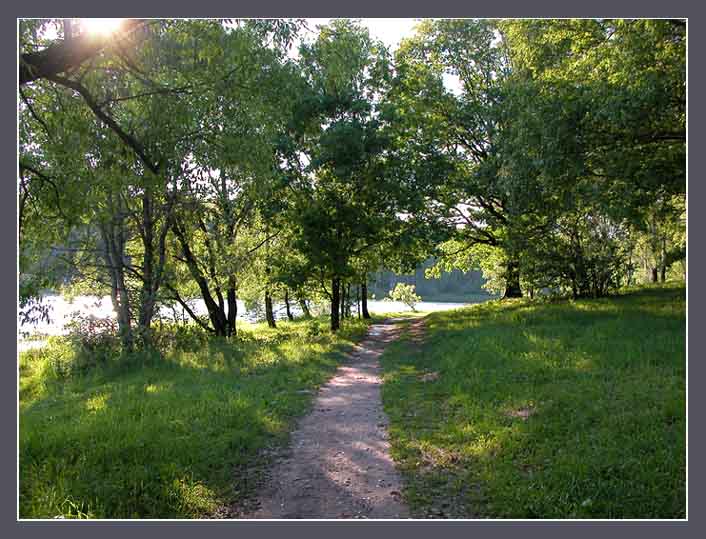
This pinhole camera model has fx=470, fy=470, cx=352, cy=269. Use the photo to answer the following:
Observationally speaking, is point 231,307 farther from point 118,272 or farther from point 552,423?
point 552,423

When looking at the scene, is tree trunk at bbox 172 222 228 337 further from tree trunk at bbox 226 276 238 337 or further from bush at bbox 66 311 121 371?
bush at bbox 66 311 121 371

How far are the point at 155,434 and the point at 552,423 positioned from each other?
4839 millimetres

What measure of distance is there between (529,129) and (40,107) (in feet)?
34.4

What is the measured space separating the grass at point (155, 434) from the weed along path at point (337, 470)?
30 cm

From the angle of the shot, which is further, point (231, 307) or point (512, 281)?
point (512, 281)

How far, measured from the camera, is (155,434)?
5707 millimetres

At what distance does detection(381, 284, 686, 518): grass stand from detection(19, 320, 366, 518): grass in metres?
1.86

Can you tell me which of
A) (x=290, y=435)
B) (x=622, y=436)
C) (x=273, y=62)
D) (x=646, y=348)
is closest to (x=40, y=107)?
(x=273, y=62)

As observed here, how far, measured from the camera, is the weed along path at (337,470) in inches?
173

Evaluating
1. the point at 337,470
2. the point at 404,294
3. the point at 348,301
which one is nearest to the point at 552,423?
the point at 337,470

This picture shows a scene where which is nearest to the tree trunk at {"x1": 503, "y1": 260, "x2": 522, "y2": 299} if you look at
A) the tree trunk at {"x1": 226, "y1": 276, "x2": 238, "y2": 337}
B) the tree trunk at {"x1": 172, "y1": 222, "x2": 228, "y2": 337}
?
the tree trunk at {"x1": 226, "y1": 276, "x2": 238, "y2": 337}

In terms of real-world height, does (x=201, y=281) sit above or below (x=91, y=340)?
above

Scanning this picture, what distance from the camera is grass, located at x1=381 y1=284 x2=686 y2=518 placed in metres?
4.24

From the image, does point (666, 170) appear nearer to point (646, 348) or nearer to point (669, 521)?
point (646, 348)
